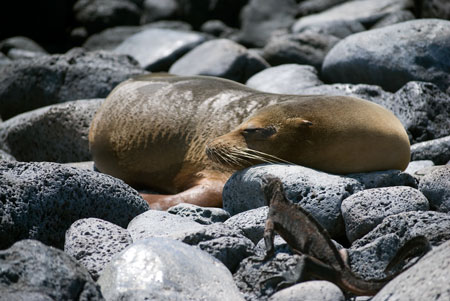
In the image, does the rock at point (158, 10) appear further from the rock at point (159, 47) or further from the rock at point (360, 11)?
the rock at point (159, 47)

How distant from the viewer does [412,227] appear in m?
3.96

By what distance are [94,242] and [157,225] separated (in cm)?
54

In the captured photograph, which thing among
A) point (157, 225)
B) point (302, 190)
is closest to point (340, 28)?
point (302, 190)

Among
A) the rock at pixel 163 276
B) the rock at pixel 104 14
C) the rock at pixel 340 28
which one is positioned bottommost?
the rock at pixel 104 14

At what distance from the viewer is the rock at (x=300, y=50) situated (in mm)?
10297

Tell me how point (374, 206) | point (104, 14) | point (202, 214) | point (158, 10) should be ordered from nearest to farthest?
point (374, 206) → point (202, 214) → point (104, 14) → point (158, 10)

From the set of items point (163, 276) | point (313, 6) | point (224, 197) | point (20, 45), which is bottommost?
point (20, 45)

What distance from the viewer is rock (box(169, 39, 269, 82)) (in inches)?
398

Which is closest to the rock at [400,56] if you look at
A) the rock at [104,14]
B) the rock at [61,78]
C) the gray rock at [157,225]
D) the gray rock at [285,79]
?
the gray rock at [285,79]

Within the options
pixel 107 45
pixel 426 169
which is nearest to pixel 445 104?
pixel 426 169

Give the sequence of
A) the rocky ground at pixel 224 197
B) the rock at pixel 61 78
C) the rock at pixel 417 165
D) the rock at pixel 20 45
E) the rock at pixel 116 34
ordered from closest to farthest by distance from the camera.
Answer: the rocky ground at pixel 224 197, the rock at pixel 417 165, the rock at pixel 61 78, the rock at pixel 20 45, the rock at pixel 116 34

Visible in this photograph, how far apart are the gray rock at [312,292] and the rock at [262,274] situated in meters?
0.17

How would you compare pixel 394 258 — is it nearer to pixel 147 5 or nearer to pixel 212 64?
pixel 212 64

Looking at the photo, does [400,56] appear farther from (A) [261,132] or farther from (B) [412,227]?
(B) [412,227]
